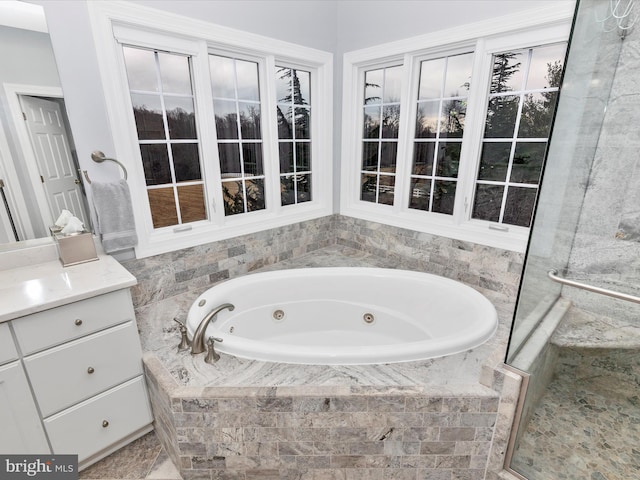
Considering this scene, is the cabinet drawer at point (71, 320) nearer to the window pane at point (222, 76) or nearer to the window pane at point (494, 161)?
the window pane at point (222, 76)

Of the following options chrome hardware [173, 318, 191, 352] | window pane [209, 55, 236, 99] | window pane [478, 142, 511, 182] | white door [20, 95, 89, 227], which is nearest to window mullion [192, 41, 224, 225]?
window pane [209, 55, 236, 99]

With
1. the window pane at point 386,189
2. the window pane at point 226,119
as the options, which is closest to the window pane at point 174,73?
the window pane at point 226,119

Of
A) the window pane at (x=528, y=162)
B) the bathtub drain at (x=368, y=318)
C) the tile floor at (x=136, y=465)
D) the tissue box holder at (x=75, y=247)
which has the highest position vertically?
the window pane at (x=528, y=162)

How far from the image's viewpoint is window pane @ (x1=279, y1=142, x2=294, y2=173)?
9.15 feet

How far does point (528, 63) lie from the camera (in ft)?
6.48

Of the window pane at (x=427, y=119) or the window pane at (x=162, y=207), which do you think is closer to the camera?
the window pane at (x=162, y=207)

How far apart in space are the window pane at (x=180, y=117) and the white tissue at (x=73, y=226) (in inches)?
30.8

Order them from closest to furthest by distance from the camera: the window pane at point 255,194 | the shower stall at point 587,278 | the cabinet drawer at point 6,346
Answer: the cabinet drawer at point 6,346
the shower stall at point 587,278
the window pane at point 255,194

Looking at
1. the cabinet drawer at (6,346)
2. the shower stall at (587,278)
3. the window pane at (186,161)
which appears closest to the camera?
the cabinet drawer at (6,346)

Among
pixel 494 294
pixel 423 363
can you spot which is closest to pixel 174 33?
pixel 423 363

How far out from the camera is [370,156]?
297cm

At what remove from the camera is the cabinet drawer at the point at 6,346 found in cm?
126

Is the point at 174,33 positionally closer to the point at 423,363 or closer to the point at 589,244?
the point at 423,363

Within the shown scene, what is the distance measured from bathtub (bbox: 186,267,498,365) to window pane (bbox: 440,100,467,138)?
108cm
